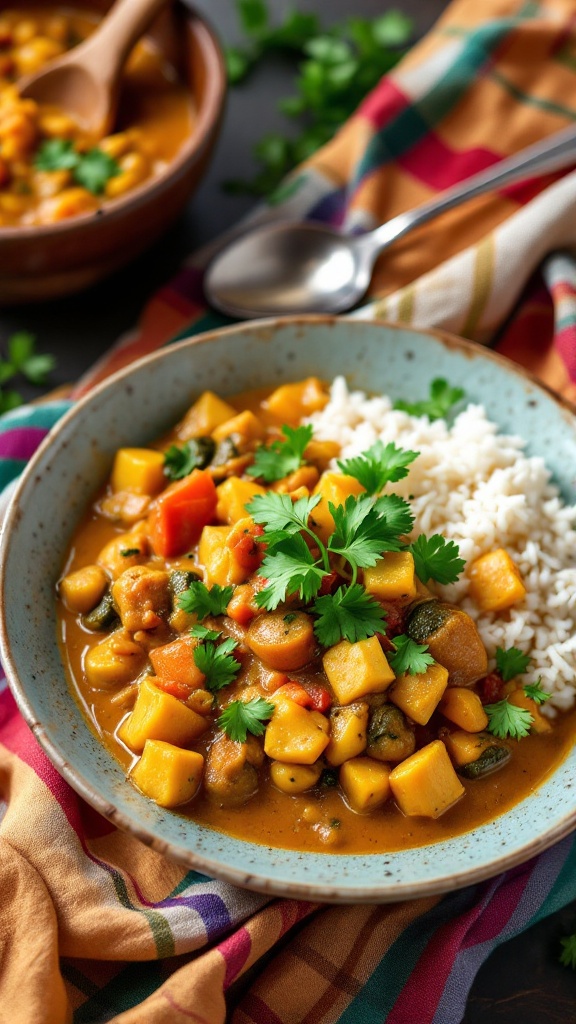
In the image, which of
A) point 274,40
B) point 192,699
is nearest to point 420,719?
point 192,699

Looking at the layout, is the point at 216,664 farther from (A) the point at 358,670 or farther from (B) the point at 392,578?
(B) the point at 392,578

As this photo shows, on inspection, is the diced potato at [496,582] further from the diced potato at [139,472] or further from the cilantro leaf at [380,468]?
the diced potato at [139,472]

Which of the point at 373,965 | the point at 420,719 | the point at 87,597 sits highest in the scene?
the point at 87,597

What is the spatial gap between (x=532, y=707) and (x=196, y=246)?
118 inches

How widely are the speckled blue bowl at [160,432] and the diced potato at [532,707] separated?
0.13 m

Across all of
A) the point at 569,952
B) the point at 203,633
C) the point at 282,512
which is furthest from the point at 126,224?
the point at 569,952

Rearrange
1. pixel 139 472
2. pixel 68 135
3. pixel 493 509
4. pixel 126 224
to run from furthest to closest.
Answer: pixel 68 135 < pixel 126 224 < pixel 139 472 < pixel 493 509

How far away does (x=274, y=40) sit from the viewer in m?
5.67

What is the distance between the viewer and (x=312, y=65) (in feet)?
17.8

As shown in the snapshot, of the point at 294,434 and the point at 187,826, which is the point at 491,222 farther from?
the point at 187,826

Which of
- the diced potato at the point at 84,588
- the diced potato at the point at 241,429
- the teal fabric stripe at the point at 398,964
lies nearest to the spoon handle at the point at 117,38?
the diced potato at the point at 241,429

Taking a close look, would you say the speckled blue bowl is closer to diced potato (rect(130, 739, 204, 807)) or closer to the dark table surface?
diced potato (rect(130, 739, 204, 807))

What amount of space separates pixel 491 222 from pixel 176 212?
155 cm

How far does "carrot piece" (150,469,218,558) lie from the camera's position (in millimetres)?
3578
